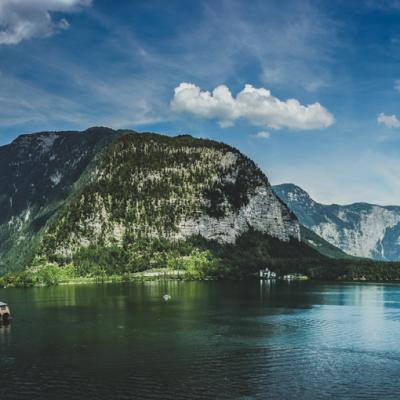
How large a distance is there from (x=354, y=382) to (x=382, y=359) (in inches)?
758

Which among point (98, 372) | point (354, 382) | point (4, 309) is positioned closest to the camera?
point (354, 382)

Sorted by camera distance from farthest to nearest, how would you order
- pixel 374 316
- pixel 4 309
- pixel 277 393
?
pixel 374 316
pixel 4 309
pixel 277 393

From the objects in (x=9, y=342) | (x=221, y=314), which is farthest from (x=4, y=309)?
(x=221, y=314)

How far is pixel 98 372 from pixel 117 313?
80066mm

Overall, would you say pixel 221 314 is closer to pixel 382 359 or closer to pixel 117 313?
pixel 117 313

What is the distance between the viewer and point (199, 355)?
103 meters

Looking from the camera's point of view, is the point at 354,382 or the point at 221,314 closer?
the point at 354,382

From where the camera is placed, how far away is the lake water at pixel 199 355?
7969 centimetres

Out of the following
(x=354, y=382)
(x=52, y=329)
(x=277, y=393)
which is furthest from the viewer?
(x=52, y=329)

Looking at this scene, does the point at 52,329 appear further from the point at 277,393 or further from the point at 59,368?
the point at 277,393

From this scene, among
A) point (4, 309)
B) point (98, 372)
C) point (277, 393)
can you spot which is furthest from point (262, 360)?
point (4, 309)

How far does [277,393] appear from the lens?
77375 mm

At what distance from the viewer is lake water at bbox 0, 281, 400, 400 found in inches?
3137

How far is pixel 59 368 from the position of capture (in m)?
92.9
